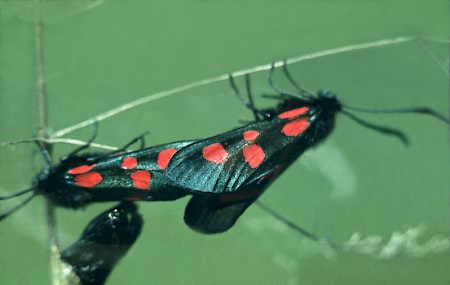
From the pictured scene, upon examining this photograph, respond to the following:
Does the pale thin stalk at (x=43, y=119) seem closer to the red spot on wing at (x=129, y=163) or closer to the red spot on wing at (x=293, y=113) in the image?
the red spot on wing at (x=129, y=163)

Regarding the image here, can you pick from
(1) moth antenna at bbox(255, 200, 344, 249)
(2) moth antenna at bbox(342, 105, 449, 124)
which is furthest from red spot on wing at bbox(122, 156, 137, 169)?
(2) moth antenna at bbox(342, 105, 449, 124)

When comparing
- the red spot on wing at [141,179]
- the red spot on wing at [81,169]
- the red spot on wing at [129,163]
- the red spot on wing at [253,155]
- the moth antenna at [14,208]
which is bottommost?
the red spot on wing at [253,155]

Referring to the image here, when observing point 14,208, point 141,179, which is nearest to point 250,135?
point 141,179

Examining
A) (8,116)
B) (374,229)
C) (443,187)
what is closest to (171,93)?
(8,116)

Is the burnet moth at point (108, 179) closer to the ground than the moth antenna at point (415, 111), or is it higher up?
higher up

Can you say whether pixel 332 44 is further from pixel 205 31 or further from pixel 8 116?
pixel 8 116

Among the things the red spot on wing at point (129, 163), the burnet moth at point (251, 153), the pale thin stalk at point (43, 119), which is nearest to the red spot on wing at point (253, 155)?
the burnet moth at point (251, 153)

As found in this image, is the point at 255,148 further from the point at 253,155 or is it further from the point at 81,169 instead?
the point at 81,169
